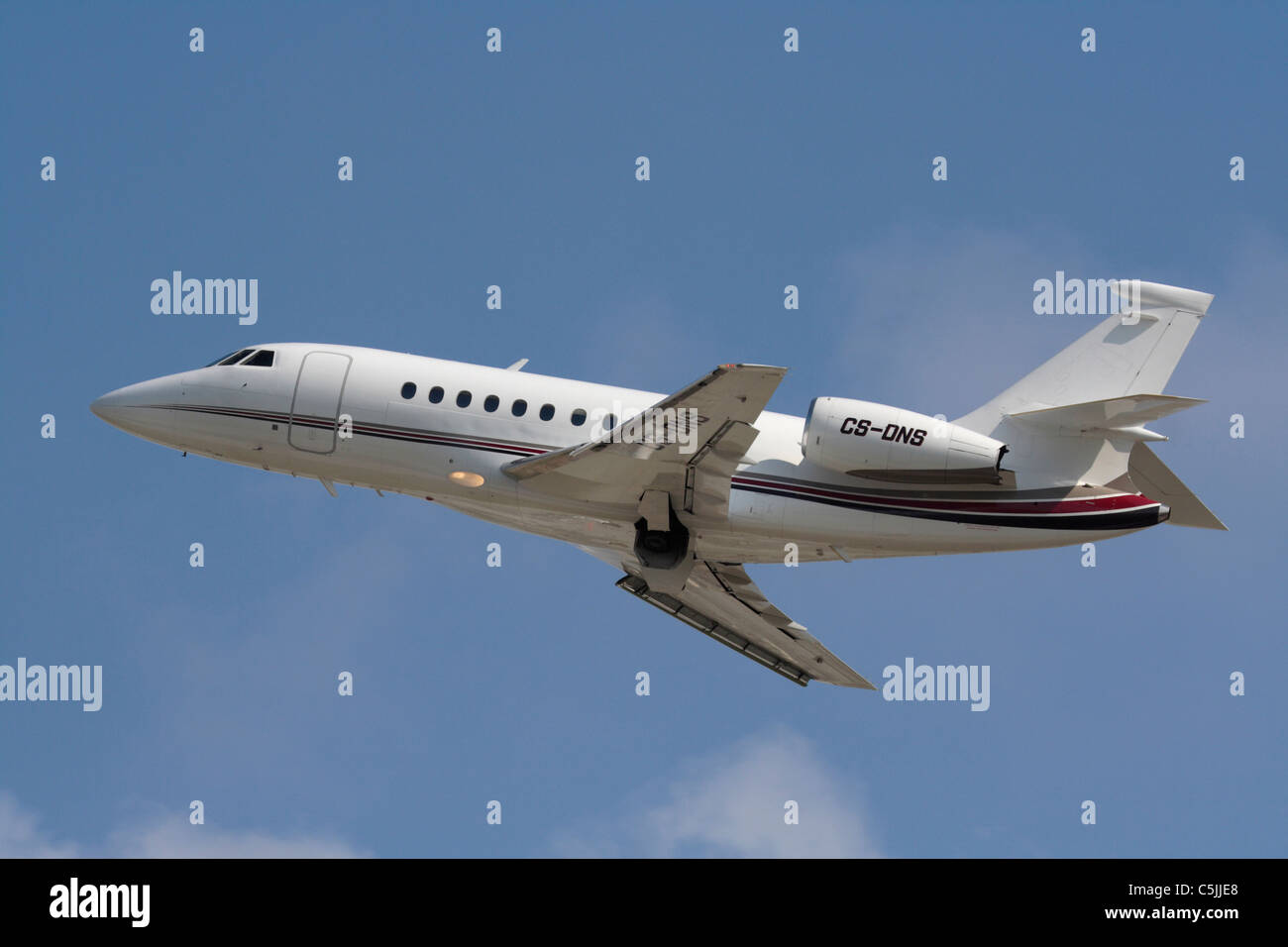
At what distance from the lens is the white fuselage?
Result: 24.4m

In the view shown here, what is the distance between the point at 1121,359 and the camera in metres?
24.9

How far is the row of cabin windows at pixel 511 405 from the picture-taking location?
25.8 m

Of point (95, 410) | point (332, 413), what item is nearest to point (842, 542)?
point (332, 413)

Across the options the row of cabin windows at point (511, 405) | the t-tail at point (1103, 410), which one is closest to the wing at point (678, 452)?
the row of cabin windows at point (511, 405)

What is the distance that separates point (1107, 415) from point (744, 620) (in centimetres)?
855

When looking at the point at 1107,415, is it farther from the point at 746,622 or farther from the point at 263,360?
the point at 263,360

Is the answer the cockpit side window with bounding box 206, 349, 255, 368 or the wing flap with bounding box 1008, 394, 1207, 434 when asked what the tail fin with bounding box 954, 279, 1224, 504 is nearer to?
the wing flap with bounding box 1008, 394, 1207, 434

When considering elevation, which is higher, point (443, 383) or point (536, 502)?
point (443, 383)

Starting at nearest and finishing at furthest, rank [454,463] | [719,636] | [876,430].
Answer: [876,430] → [454,463] → [719,636]

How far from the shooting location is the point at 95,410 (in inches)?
1120

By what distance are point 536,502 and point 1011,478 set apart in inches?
299

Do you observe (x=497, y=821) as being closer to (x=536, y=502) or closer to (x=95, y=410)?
(x=536, y=502)

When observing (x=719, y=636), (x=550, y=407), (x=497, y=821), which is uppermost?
(x=550, y=407)

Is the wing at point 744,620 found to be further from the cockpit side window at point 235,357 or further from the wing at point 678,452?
the cockpit side window at point 235,357
